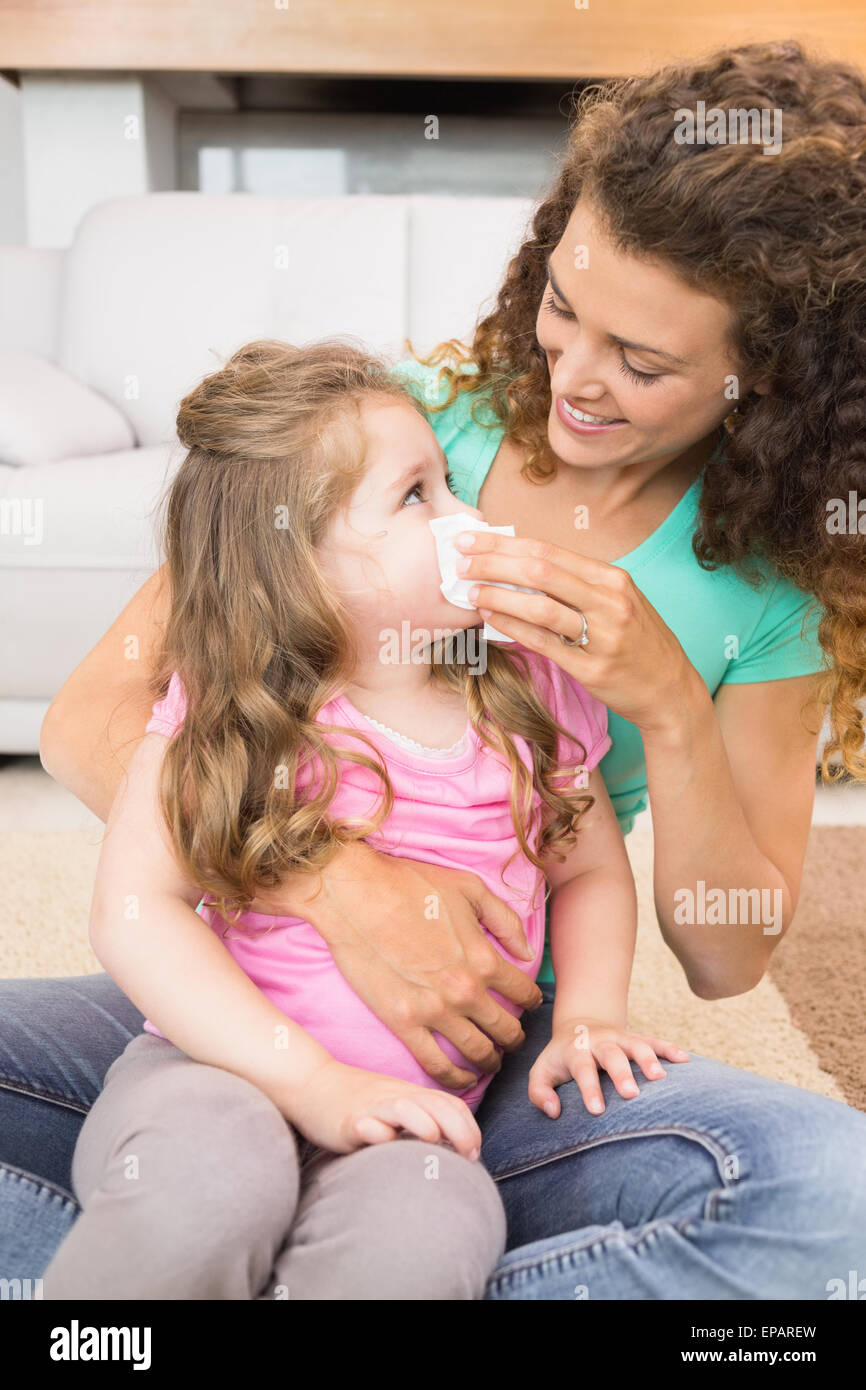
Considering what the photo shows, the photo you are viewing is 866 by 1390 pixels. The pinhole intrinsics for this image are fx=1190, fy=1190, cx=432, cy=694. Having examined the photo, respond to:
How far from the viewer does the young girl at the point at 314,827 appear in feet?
2.45

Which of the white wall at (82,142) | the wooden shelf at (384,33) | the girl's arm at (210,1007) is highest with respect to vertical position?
the wooden shelf at (384,33)

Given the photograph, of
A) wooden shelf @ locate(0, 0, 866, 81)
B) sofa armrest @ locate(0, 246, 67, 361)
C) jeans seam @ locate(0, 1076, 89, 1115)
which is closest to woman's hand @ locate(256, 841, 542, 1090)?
jeans seam @ locate(0, 1076, 89, 1115)

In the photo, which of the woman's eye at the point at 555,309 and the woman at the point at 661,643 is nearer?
the woman at the point at 661,643

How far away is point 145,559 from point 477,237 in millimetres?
1282

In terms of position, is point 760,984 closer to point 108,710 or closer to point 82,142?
point 108,710

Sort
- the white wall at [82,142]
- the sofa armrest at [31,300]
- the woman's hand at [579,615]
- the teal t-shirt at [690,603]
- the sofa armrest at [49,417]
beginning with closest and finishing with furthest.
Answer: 1. the woman's hand at [579,615]
2. the teal t-shirt at [690,603]
3. the sofa armrest at [49,417]
4. the sofa armrest at [31,300]
5. the white wall at [82,142]

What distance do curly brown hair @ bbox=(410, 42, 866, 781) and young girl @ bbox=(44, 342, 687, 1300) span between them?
7.8 inches

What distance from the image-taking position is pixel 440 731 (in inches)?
40.3

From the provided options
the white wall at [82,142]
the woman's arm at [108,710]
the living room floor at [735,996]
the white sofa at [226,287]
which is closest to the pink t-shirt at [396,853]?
the woman's arm at [108,710]

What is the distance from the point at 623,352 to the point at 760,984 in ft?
3.74

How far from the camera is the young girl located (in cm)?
75

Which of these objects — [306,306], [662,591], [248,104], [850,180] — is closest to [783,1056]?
[662,591]

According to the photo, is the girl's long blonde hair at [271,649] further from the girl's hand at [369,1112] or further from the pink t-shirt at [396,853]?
the girl's hand at [369,1112]

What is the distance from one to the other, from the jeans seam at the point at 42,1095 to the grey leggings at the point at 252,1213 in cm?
12
